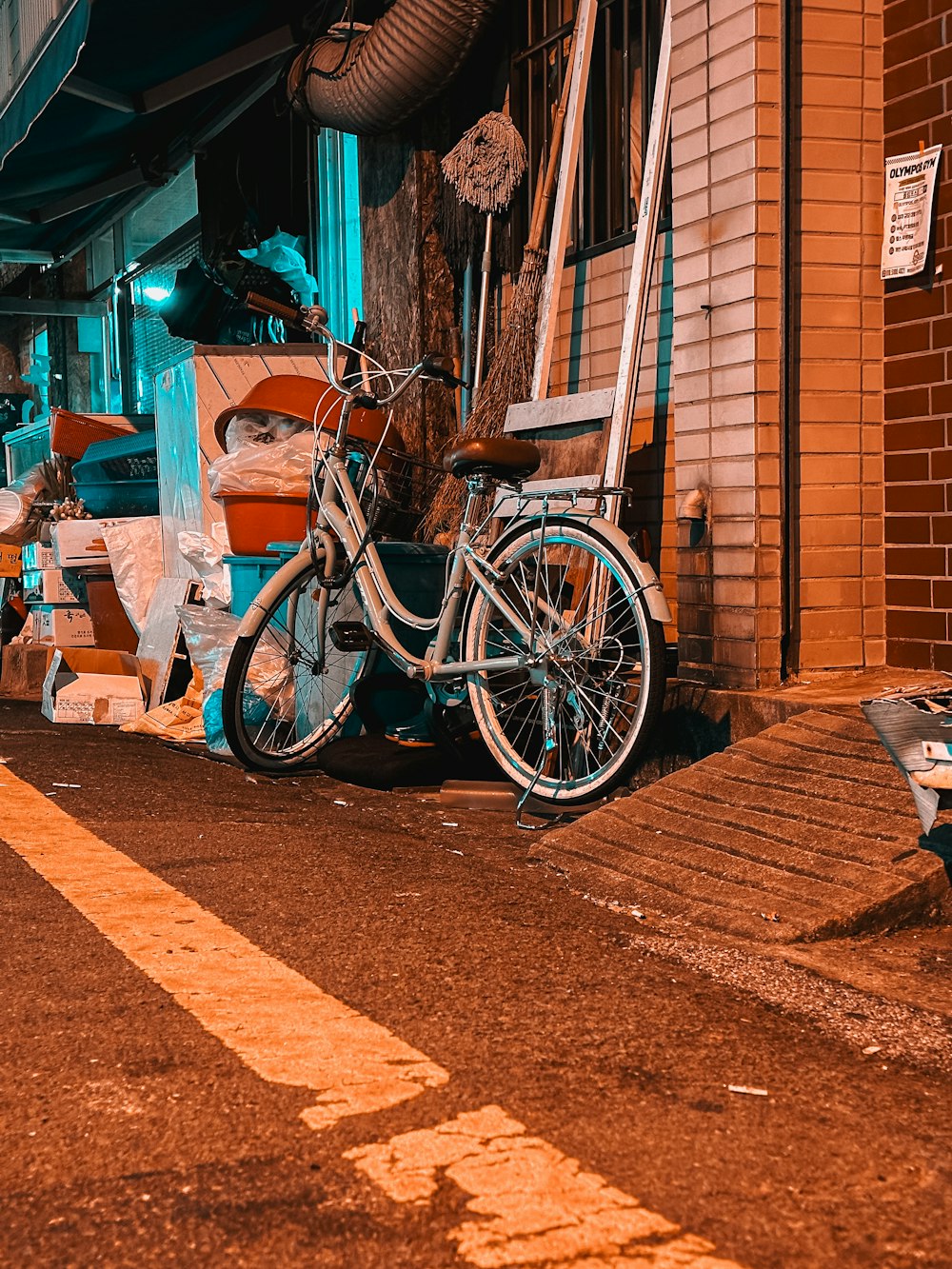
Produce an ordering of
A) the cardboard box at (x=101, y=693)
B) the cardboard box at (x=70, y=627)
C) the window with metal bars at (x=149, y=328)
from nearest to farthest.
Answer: the cardboard box at (x=101, y=693) → the cardboard box at (x=70, y=627) → the window with metal bars at (x=149, y=328)

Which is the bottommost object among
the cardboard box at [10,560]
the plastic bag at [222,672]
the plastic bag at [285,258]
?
the plastic bag at [222,672]

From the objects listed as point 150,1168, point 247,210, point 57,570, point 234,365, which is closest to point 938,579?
point 150,1168

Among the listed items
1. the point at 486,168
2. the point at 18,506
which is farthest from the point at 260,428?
the point at 18,506

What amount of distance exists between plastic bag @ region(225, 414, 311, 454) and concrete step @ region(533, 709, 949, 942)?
10.9 feet

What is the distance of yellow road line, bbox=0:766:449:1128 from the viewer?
233 centimetres

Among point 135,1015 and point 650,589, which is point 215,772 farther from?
point 135,1015

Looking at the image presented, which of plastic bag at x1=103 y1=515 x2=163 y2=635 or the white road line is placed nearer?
the white road line

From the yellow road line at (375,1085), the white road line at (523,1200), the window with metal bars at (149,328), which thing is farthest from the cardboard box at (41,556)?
the white road line at (523,1200)

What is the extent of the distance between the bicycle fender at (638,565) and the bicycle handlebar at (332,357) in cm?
110

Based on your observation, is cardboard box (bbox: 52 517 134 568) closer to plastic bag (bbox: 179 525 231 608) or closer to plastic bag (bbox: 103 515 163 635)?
plastic bag (bbox: 103 515 163 635)

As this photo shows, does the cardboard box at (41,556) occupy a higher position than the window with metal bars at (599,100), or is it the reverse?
the window with metal bars at (599,100)

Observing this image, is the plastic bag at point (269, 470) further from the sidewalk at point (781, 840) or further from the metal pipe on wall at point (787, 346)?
the sidewalk at point (781, 840)

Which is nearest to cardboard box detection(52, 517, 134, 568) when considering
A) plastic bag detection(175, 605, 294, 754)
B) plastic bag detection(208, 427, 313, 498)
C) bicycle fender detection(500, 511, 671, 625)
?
plastic bag detection(175, 605, 294, 754)

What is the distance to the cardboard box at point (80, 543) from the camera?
878 centimetres
